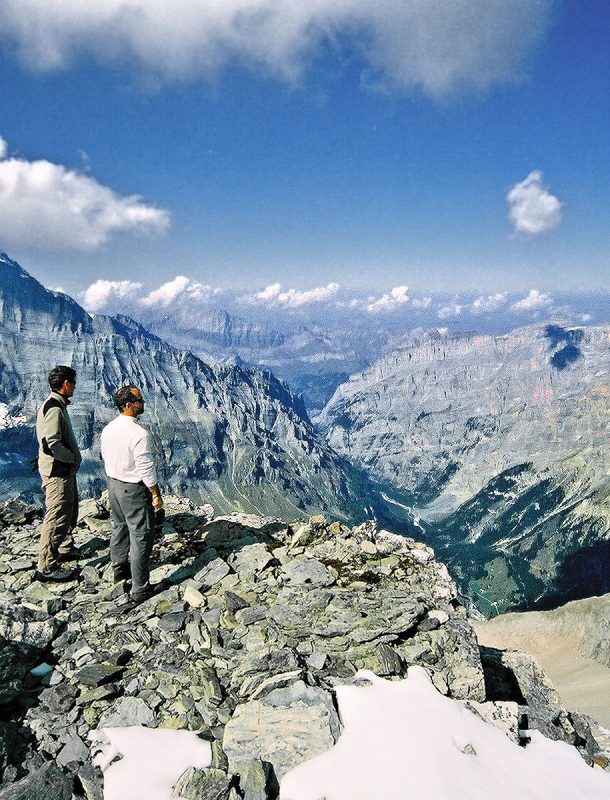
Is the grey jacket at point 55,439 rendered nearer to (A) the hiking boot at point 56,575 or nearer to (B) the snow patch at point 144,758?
(A) the hiking boot at point 56,575

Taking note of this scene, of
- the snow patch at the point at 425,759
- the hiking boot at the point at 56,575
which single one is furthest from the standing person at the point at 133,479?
the snow patch at the point at 425,759

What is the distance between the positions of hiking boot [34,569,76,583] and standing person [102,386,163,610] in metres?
2.68

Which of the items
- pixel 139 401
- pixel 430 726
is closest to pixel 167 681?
pixel 430 726

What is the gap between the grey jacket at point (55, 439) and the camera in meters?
12.7

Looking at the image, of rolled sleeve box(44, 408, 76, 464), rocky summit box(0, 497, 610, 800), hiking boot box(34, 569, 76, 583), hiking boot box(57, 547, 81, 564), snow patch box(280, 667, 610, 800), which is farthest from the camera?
hiking boot box(57, 547, 81, 564)

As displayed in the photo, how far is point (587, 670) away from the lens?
87000 millimetres

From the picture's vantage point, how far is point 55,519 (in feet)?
43.9

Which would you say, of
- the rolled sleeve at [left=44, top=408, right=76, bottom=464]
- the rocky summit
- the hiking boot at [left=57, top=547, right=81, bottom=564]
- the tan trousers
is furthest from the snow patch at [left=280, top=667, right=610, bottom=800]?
the hiking boot at [left=57, top=547, right=81, bottom=564]

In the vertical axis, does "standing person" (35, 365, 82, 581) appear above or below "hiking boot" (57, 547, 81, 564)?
above

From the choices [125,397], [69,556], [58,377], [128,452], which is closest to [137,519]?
[128,452]

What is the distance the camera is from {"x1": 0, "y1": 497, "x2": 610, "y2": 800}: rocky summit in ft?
23.4

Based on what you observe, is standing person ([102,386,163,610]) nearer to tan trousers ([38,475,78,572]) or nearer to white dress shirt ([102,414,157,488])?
white dress shirt ([102,414,157,488])

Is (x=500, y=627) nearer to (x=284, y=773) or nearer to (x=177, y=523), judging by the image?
(x=177, y=523)

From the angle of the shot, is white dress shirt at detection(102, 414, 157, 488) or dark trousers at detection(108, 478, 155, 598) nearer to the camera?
white dress shirt at detection(102, 414, 157, 488)
